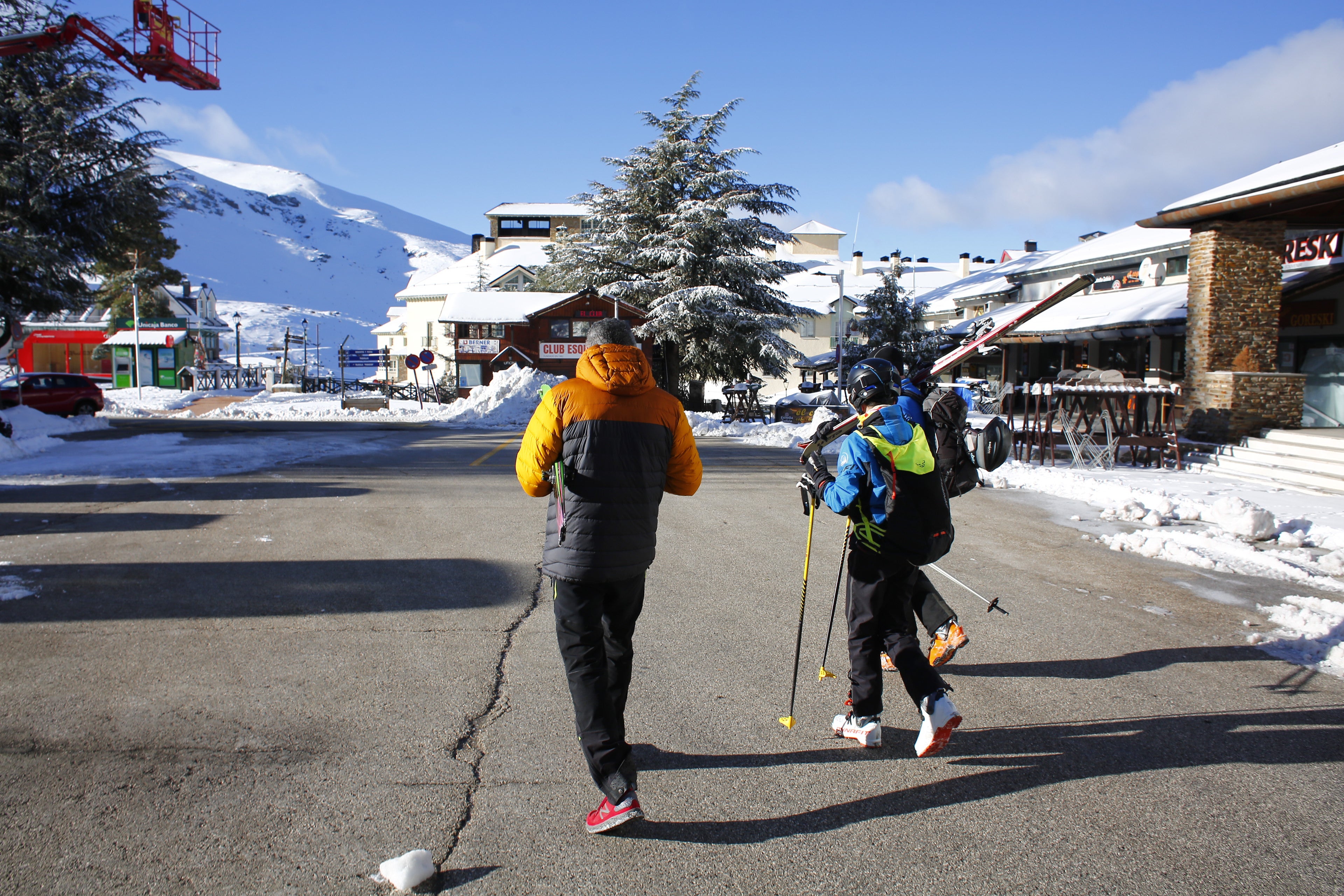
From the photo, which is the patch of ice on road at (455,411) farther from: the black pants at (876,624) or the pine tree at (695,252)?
the black pants at (876,624)

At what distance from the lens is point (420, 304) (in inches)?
3159

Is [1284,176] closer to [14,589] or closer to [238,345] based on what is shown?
[14,589]

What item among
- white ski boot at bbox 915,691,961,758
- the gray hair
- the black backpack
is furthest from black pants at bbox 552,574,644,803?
the black backpack

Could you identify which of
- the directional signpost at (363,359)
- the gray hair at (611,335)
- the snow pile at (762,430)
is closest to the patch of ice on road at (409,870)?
the gray hair at (611,335)

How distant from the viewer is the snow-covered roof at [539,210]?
87.0m

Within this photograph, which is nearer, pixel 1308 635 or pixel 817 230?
pixel 1308 635

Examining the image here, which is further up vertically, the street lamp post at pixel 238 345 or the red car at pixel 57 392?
the street lamp post at pixel 238 345

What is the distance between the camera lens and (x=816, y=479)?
12.7ft

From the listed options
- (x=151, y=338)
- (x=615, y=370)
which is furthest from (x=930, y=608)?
(x=151, y=338)

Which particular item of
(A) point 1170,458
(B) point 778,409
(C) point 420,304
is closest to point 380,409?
(B) point 778,409

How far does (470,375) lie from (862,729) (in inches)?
1686

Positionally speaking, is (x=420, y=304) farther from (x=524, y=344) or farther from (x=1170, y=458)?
(x=1170, y=458)

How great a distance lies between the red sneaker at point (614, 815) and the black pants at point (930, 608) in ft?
6.67

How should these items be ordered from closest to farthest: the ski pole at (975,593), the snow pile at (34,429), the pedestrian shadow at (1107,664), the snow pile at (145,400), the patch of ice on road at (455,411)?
the pedestrian shadow at (1107,664) < the ski pole at (975,593) < the snow pile at (34,429) < the patch of ice on road at (455,411) < the snow pile at (145,400)
